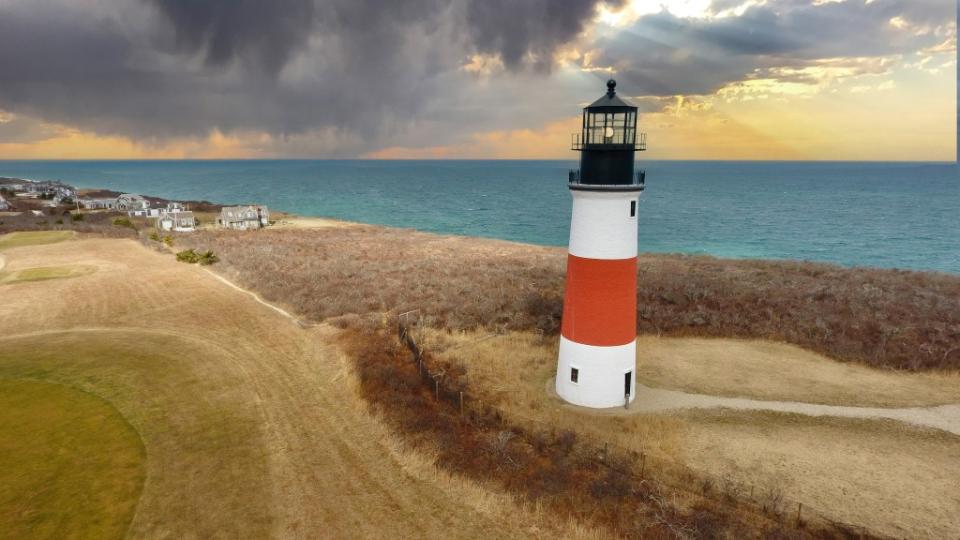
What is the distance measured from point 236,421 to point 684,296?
2501 centimetres

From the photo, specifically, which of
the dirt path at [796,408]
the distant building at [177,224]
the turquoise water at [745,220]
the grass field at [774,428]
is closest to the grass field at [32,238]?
the distant building at [177,224]

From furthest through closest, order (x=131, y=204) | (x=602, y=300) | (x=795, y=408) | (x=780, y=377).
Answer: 1. (x=131, y=204)
2. (x=780, y=377)
3. (x=795, y=408)
4. (x=602, y=300)

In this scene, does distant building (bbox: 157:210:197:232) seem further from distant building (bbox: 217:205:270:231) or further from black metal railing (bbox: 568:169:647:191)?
black metal railing (bbox: 568:169:647:191)

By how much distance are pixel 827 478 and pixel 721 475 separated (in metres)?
3.05

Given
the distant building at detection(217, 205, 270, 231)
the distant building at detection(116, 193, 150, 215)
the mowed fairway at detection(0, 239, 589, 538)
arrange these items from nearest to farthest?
the mowed fairway at detection(0, 239, 589, 538) < the distant building at detection(217, 205, 270, 231) < the distant building at detection(116, 193, 150, 215)

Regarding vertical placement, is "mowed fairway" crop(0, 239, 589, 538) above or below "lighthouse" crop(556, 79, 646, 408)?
below

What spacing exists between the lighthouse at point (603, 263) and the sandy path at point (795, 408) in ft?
3.05

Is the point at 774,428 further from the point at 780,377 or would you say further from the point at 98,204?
the point at 98,204

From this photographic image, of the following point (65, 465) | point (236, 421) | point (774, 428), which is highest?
point (774, 428)

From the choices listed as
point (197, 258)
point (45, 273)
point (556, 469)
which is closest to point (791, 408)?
point (556, 469)

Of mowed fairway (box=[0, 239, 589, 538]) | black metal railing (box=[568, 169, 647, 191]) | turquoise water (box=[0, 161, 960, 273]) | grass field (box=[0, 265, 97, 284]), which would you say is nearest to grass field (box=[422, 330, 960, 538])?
mowed fairway (box=[0, 239, 589, 538])

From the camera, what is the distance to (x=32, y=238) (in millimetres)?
51000

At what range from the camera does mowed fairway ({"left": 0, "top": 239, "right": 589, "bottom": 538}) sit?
12477 mm

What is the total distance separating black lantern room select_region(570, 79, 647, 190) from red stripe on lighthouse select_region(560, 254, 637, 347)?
267cm
